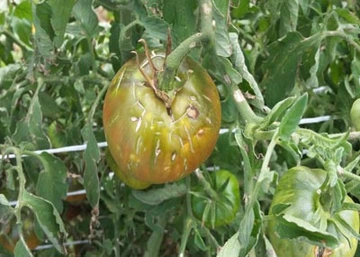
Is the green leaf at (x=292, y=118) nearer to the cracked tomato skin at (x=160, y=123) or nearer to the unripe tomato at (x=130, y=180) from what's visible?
the cracked tomato skin at (x=160, y=123)

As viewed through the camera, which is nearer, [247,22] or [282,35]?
[282,35]

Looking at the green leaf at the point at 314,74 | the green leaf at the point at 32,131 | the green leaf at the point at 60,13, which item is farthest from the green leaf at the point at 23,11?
the green leaf at the point at 314,74

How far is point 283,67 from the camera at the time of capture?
3.22 feet

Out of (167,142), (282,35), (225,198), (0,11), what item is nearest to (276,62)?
(282,35)

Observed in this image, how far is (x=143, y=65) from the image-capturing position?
0.75m

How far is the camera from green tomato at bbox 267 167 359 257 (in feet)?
2.12

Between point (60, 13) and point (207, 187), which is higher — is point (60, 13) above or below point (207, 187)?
above

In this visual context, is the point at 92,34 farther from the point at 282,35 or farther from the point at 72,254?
the point at 72,254

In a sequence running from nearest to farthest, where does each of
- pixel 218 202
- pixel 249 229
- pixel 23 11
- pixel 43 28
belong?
pixel 249 229, pixel 43 28, pixel 218 202, pixel 23 11

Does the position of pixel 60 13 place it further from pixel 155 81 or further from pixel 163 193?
pixel 163 193

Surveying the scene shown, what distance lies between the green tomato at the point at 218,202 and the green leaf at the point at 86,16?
25 cm

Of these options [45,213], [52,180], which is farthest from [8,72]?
[45,213]

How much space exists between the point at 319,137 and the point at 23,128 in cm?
48

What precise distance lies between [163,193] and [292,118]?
39 centimetres
